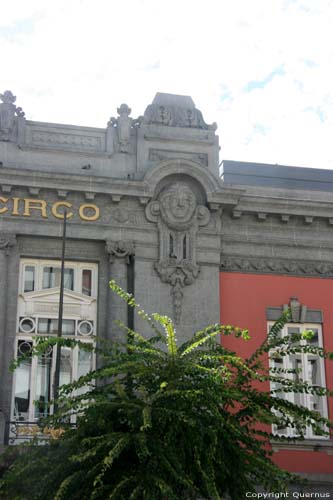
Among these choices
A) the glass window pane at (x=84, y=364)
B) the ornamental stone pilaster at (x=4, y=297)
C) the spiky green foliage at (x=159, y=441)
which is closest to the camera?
the spiky green foliage at (x=159, y=441)

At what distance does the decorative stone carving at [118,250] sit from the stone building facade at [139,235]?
29 millimetres

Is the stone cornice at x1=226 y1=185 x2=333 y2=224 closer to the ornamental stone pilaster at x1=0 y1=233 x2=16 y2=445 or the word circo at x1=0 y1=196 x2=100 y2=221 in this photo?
the word circo at x1=0 y1=196 x2=100 y2=221

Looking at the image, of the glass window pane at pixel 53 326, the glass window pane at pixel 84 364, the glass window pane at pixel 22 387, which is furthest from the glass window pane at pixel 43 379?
the glass window pane at pixel 84 364

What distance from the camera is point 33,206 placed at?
21.5 meters

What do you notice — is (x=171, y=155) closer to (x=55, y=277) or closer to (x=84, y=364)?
(x=55, y=277)

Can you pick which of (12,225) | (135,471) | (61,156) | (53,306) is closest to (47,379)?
(53,306)

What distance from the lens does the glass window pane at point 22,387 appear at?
66.0ft

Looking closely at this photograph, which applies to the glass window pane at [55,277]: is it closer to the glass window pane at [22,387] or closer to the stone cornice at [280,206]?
the glass window pane at [22,387]

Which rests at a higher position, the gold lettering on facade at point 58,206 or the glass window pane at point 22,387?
the gold lettering on facade at point 58,206

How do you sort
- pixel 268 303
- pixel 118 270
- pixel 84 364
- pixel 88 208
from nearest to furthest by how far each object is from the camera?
pixel 84 364, pixel 118 270, pixel 88 208, pixel 268 303

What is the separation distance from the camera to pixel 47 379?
20.6m

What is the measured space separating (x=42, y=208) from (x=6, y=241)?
123cm

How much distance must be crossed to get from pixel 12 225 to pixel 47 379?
12.6ft

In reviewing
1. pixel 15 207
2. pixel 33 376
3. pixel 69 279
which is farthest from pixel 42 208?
pixel 33 376
